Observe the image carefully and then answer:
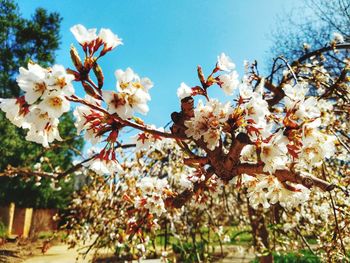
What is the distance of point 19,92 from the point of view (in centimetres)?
1816

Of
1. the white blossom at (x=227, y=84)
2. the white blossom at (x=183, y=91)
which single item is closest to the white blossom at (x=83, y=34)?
the white blossom at (x=183, y=91)

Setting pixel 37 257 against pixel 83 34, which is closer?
pixel 83 34

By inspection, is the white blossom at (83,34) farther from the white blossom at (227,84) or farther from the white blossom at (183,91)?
the white blossom at (227,84)

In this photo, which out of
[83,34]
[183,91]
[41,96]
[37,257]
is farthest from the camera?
[37,257]

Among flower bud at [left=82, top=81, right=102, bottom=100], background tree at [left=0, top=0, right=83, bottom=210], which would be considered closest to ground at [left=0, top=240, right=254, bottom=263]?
background tree at [left=0, top=0, right=83, bottom=210]

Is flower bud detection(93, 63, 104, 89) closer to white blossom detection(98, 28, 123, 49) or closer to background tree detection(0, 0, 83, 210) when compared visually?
white blossom detection(98, 28, 123, 49)

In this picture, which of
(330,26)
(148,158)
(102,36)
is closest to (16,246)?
(148,158)

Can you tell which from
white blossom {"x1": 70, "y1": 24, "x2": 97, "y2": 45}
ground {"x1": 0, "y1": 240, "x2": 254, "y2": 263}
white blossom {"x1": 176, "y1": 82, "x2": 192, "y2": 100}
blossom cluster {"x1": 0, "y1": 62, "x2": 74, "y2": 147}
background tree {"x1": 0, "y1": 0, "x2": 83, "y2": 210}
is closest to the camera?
blossom cluster {"x1": 0, "y1": 62, "x2": 74, "y2": 147}

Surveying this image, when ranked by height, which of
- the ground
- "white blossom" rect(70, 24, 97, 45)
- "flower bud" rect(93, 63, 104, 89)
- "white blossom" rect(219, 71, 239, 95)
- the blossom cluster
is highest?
"white blossom" rect(70, 24, 97, 45)

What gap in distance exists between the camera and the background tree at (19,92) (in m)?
15.7

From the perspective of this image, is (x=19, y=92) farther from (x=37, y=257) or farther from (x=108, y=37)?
(x=108, y=37)

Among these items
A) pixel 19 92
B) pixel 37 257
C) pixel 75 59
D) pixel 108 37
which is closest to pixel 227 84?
pixel 108 37

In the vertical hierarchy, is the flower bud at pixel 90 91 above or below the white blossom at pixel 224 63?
below

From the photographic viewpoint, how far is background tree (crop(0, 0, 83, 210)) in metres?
15.7
